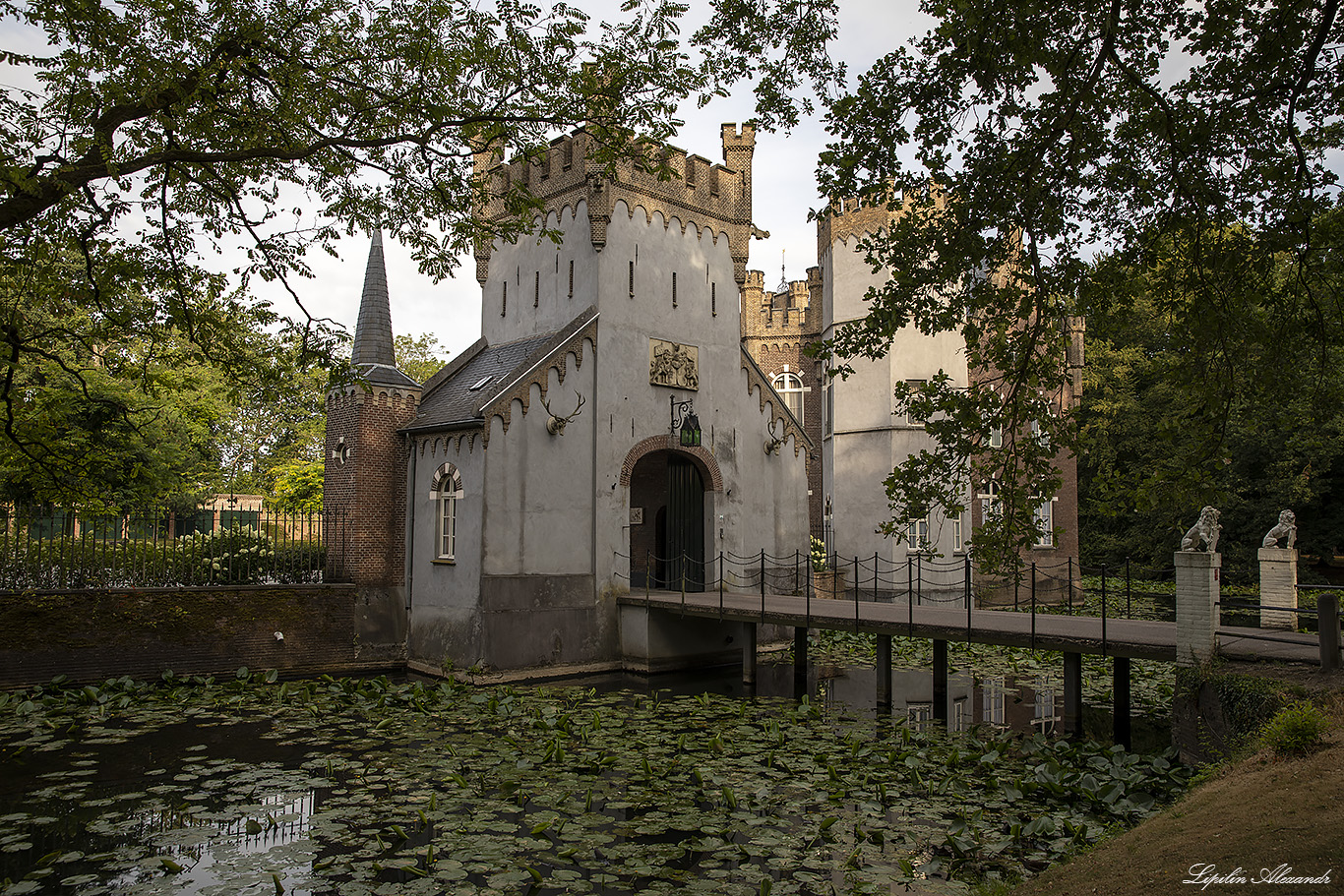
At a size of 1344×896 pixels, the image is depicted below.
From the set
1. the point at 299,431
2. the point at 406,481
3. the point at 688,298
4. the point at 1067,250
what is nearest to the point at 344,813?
the point at 1067,250

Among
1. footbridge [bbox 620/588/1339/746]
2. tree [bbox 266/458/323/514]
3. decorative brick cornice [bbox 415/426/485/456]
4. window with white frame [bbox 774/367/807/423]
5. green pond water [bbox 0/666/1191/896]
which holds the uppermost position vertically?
window with white frame [bbox 774/367/807/423]

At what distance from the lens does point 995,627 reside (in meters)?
11.6

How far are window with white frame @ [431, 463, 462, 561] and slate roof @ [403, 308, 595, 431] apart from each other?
3.11 ft

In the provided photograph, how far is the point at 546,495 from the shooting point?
52.4 feet

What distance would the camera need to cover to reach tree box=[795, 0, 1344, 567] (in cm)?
602

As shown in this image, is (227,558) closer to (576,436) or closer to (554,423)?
(554,423)

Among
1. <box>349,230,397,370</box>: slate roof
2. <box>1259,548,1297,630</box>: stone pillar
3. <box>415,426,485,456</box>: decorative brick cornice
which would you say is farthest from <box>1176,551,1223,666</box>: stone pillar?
<box>349,230,397,370</box>: slate roof

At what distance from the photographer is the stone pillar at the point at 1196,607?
9.23 metres

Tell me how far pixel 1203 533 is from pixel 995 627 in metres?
2.78

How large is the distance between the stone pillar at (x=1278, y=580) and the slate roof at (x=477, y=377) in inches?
487

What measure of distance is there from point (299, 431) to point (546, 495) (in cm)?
2765

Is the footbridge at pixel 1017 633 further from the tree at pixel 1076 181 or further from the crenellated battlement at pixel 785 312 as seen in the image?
the crenellated battlement at pixel 785 312

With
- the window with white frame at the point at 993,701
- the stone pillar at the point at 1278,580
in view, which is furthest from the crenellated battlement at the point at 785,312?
the stone pillar at the point at 1278,580

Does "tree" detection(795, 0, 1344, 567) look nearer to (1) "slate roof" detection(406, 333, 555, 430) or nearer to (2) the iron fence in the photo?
(1) "slate roof" detection(406, 333, 555, 430)
